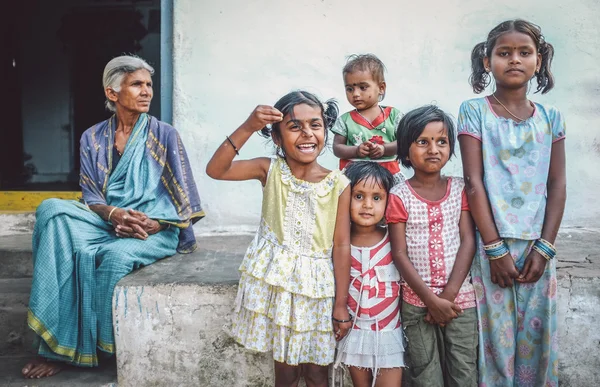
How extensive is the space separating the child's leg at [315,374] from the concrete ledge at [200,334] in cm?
37

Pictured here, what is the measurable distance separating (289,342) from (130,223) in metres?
1.21

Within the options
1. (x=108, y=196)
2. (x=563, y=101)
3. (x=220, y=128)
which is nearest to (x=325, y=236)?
(x=108, y=196)

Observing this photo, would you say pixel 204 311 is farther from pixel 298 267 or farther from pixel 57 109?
pixel 57 109

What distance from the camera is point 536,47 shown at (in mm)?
2354

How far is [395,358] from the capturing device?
2270 mm

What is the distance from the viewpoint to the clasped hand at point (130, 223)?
2918 millimetres

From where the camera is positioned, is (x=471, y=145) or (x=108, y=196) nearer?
(x=471, y=145)

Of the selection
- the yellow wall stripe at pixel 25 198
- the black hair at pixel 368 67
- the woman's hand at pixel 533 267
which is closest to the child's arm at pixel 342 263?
the woman's hand at pixel 533 267

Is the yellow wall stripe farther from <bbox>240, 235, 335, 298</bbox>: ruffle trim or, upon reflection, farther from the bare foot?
<bbox>240, 235, 335, 298</bbox>: ruffle trim

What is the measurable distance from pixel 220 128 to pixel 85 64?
398 cm

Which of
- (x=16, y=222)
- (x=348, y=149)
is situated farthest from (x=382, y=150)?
(x=16, y=222)

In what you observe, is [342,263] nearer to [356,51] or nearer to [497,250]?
[497,250]

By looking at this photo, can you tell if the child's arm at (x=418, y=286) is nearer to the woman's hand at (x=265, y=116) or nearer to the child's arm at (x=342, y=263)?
the child's arm at (x=342, y=263)

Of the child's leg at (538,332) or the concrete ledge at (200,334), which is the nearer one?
the child's leg at (538,332)
